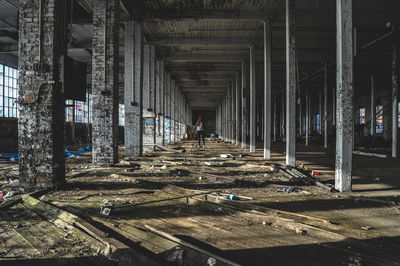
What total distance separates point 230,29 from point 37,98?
1096 centimetres

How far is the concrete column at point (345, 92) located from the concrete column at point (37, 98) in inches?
221

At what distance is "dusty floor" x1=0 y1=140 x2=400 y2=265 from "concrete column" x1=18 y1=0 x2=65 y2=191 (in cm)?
65

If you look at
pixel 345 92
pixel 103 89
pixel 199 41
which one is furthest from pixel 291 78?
pixel 199 41

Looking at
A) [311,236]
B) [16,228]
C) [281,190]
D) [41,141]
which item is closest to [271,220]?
[311,236]

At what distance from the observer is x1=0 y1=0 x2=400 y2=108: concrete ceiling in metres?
11.1

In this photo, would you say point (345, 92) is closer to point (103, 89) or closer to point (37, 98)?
point (37, 98)

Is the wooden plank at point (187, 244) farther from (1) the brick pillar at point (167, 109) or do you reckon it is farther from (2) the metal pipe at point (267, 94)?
(1) the brick pillar at point (167, 109)

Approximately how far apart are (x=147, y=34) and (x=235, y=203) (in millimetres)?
12664

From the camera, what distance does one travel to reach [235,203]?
3889 millimetres

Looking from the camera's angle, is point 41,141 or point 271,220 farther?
point 41,141

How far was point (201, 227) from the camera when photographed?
311 cm

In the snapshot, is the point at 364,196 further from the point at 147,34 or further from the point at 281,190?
the point at 147,34

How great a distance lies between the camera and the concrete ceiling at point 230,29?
11062 millimetres

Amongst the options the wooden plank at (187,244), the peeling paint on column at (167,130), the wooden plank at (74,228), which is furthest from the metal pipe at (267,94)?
the peeling paint on column at (167,130)
